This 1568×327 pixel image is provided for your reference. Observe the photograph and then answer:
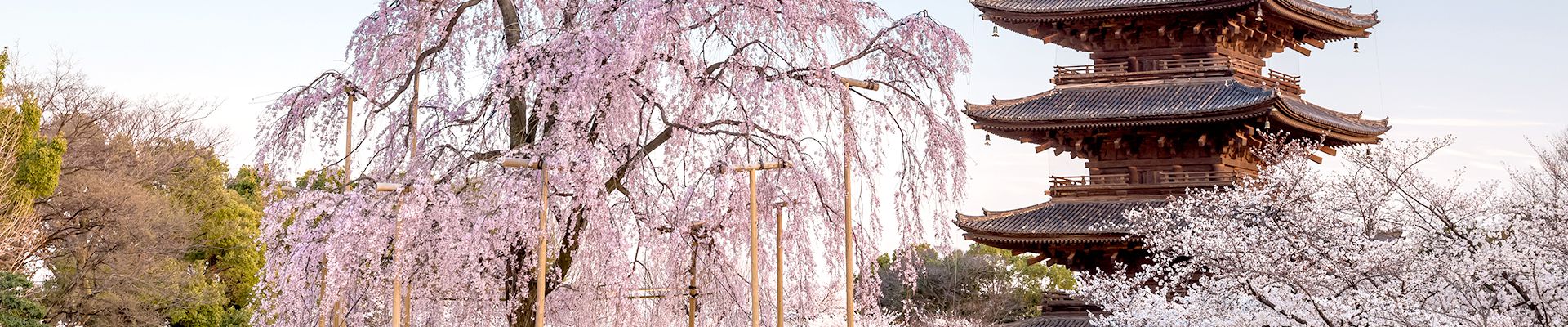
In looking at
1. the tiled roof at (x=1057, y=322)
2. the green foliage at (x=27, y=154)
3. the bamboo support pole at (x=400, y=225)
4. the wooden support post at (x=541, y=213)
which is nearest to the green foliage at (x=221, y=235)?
the green foliage at (x=27, y=154)

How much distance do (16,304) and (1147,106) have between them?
18347mm

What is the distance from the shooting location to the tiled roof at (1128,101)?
72.6ft

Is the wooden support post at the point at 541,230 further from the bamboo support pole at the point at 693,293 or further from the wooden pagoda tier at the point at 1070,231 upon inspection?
the wooden pagoda tier at the point at 1070,231

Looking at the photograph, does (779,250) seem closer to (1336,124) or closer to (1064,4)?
(1064,4)

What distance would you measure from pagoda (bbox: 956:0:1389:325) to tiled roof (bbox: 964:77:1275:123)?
0.02m

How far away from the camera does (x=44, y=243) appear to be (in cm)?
2827

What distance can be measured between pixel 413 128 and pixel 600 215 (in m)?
2.39

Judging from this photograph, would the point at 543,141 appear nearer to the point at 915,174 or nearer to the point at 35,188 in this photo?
the point at 915,174

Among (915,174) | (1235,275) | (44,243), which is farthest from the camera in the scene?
(44,243)

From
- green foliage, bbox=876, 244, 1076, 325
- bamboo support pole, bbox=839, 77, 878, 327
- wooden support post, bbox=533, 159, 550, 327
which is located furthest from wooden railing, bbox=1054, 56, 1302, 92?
green foliage, bbox=876, 244, 1076, 325

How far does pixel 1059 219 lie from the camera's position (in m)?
22.7

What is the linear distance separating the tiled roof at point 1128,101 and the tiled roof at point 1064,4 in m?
1.28

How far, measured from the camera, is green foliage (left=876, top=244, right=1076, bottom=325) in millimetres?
40719

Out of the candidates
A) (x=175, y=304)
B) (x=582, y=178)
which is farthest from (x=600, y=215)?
(x=175, y=304)
